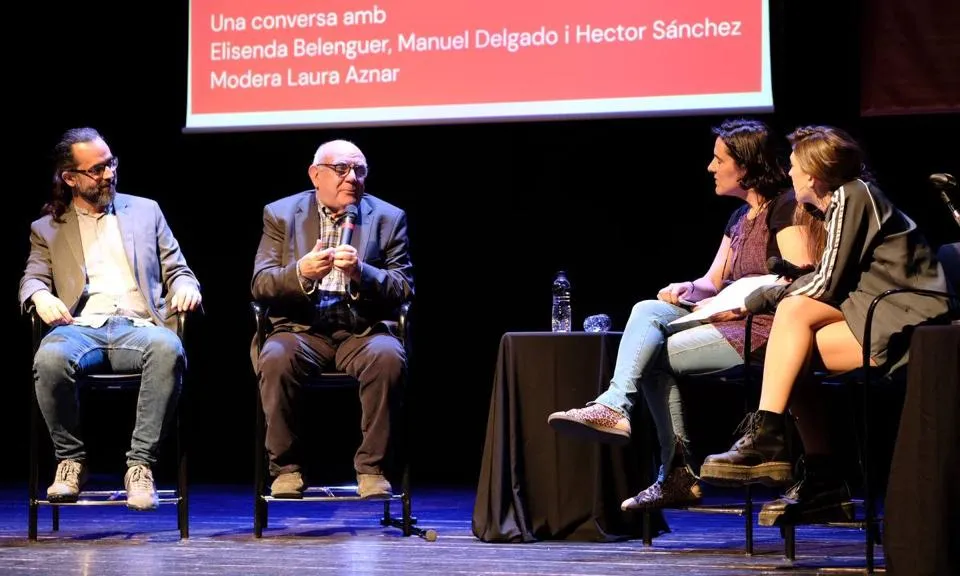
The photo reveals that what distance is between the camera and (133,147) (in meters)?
5.47

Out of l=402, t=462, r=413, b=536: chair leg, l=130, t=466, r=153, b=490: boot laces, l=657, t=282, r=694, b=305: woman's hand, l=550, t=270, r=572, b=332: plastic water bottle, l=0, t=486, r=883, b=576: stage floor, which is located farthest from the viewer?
l=550, t=270, r=572, b=332: plastic water bottle

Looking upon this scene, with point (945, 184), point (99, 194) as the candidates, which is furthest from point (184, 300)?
point (945, 184)

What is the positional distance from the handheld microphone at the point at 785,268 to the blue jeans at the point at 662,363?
26cm

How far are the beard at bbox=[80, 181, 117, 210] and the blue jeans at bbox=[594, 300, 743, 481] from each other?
185 cm

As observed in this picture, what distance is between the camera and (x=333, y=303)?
3.86 meters

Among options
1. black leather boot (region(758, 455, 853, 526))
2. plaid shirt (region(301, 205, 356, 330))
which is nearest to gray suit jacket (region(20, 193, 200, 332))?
plaid shirt (region(301, 205, 356, 330))

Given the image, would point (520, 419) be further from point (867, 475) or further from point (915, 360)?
point (915, 360)

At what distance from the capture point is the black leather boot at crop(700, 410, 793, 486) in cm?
281

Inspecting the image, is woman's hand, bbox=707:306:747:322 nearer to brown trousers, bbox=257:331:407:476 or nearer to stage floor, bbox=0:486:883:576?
stage floor, bbox=0:486:883:576

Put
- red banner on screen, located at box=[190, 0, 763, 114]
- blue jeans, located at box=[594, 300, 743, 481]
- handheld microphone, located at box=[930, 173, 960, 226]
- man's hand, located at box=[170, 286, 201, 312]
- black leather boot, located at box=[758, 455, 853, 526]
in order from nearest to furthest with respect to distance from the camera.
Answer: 1. handheld microphone, located at box=[930, 173, 960, 226]
2. black leather boot, located at box=[758, 455, 853, 526]
3. blue jeans, located at box=[594, 300, 743, 481]
4. man's hand, located at box=[170, 286, 201, 312]
5. red banner on screen, located at box=[190, 0, 763, 114]

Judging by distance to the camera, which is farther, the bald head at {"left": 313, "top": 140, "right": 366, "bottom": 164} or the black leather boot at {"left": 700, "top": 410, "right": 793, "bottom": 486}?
the bald head at {"left": 313, "top": 140, "right": 366, "bottom": 164}

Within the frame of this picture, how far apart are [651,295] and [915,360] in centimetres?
248

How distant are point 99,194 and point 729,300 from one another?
7.06ft

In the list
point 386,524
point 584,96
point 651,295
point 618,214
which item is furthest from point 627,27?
point 386,524
